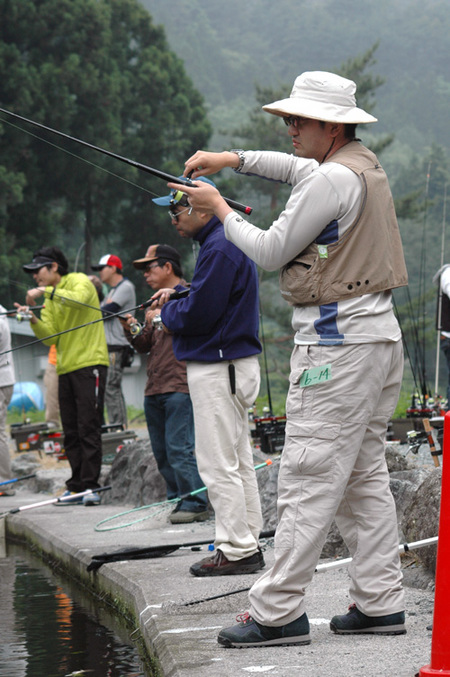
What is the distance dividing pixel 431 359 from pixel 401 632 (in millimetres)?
43101

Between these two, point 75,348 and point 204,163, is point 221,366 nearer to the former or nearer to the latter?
point 204,163

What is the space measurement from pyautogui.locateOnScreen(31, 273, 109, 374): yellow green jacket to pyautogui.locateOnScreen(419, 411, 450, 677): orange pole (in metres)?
5.38

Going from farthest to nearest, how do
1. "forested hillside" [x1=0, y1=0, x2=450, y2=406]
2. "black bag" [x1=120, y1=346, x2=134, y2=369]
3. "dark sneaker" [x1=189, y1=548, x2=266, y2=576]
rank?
"forested hillside" [x1=0, y1=0, x2=450, y2=406], "black bag" [x1=120, y1=346, x2=134, y2=369], "dark sneaker" [x1=189, y1=548, x2=266, y2=576]

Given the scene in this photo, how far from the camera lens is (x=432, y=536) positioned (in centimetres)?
403

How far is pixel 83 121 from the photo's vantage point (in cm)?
2830

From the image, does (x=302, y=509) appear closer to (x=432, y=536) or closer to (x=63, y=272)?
(x=432, y=536)

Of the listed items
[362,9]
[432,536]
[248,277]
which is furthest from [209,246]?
[362,9]

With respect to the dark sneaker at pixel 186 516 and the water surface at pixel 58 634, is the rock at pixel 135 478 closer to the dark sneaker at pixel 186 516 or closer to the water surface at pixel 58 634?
the dark sneaker at pixel 186 516

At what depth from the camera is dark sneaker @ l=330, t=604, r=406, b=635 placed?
10.6 feet

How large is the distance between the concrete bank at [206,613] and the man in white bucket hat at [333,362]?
0.41 ft

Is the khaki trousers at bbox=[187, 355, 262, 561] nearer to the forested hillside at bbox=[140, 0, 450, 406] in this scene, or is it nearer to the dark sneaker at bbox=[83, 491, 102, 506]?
the dark sneaker at bbox=[83, 491, 102, 506]

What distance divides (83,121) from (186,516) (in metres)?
23.1

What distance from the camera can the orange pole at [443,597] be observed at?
2443mm

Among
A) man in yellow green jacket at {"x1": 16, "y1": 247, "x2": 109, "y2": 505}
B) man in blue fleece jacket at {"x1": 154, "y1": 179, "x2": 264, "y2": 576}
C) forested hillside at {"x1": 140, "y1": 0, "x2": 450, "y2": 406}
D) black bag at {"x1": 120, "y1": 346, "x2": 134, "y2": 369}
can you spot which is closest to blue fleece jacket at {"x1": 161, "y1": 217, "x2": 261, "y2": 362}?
man in blue fleece jacket at {"x1": 154, "y1": 179, "x2": 264, "y2": 576}
